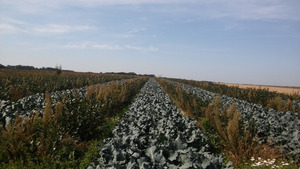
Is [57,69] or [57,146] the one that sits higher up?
[57,69]

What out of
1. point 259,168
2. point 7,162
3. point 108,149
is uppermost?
point 108,149

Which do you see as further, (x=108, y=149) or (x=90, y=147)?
(x=90, y=147)

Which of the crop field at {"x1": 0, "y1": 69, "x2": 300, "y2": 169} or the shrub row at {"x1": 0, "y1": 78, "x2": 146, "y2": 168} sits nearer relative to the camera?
the crop field at {"x1": 0, "y1": 69, "x2": 300, "y2": 169}

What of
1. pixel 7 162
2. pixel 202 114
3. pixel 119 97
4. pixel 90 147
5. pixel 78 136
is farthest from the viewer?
pixel 119 97

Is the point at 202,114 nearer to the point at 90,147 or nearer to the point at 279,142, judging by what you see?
the point at 279,142

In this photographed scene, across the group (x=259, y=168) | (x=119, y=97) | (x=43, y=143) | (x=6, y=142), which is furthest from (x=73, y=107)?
(x=119, y=97)

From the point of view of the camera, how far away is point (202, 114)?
1071cm

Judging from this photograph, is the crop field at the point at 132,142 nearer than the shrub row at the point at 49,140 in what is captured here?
Yes

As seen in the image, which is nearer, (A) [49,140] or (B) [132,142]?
(B) [132,142]

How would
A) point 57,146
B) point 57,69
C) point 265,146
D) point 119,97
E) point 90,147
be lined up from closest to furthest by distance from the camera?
point 57,146, point 265,146, point 90,147, point 119,97, point 57,69

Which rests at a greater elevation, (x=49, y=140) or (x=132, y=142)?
(x=132, y=142)

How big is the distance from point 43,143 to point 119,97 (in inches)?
366

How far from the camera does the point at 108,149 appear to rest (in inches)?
173

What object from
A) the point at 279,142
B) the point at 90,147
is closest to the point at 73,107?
the point at 90,147
